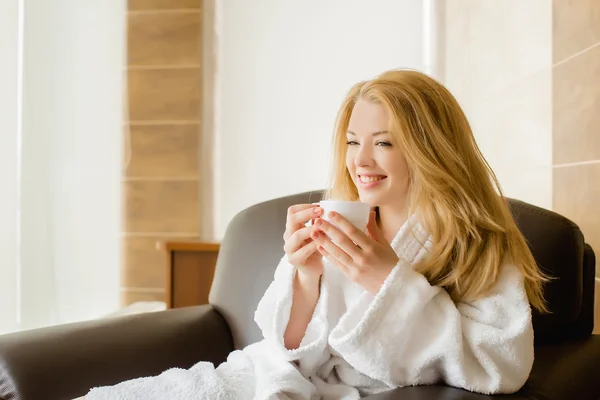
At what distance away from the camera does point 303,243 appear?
3.73 ft

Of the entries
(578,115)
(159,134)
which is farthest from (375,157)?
(159,134)

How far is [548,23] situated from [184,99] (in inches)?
70.4

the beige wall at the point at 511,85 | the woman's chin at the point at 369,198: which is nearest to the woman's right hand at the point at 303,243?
the woman's chin at the point at 369,198

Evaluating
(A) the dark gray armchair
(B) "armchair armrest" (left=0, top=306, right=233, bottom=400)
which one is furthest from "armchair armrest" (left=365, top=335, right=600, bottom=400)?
(B) "armchair armrest" (left=0, top=306, right=233, bottom=400)

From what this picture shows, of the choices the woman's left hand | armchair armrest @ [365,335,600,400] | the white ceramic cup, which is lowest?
armchair armrest @ [365,335,600,400]

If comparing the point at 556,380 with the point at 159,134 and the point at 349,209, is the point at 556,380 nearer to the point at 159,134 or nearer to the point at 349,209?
the point at 349,209

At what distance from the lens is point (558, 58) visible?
5.26 feet

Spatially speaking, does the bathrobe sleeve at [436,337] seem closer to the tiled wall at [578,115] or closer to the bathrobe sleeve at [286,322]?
the bathrobe sleeve at [286,322]

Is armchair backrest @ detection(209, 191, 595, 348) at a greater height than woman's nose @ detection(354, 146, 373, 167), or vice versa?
woman's nose @ detection(354, 146, 373, 167)

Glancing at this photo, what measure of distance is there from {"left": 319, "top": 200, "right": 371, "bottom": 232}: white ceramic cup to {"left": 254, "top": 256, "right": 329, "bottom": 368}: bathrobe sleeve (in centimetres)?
21

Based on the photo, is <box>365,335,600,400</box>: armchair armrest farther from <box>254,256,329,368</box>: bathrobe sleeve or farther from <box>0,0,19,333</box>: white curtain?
<box>0,0,19,333</box>: white curtain

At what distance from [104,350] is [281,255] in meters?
A: 0.43

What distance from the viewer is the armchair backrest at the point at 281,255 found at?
126 centimetres

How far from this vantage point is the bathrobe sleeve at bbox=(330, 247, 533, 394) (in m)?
1.01
